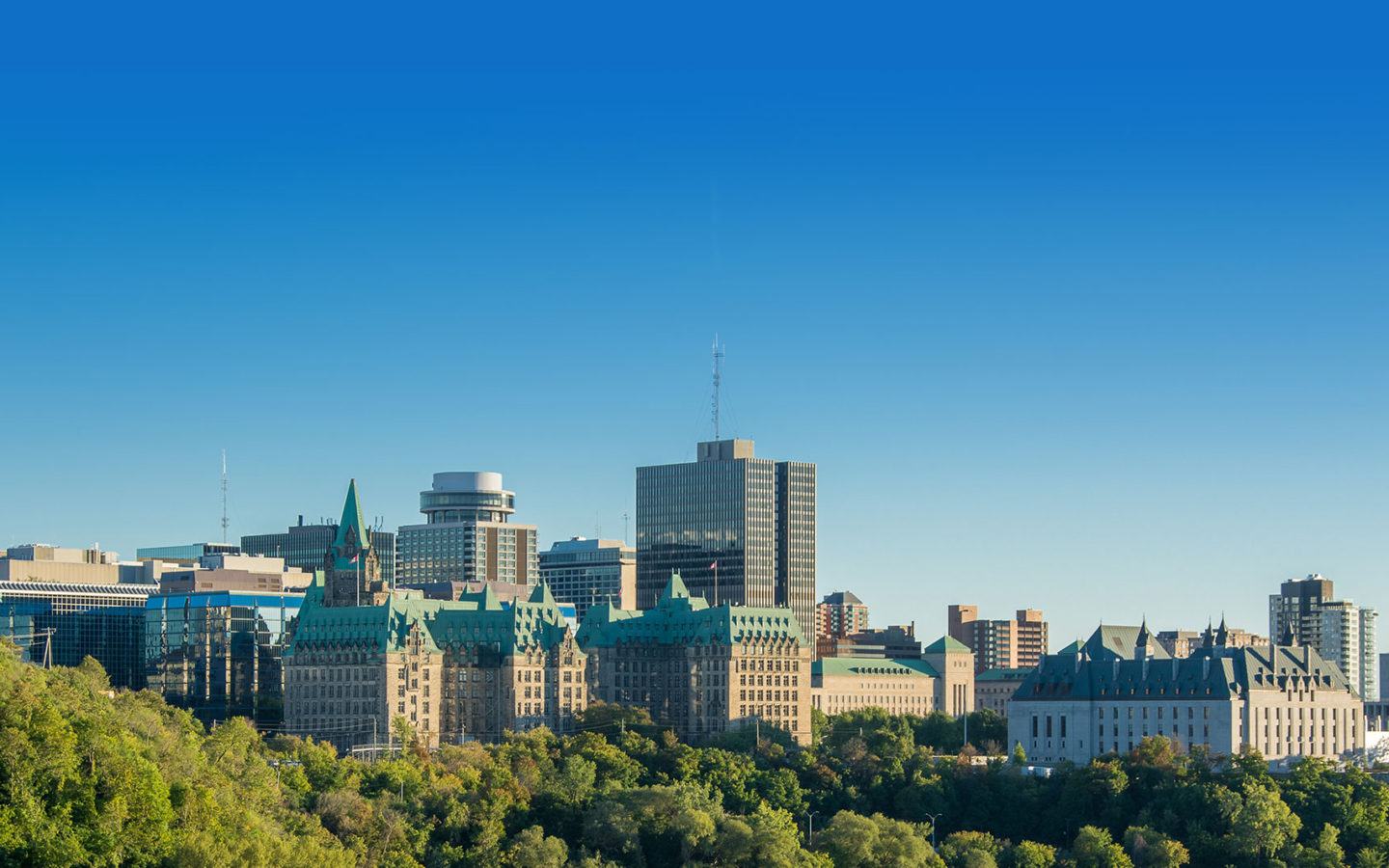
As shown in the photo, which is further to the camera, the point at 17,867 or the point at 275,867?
the point at 275,867

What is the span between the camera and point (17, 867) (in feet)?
515

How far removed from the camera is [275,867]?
179 meters

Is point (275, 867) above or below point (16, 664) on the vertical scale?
below

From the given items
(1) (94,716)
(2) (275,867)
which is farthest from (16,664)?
(2) (275,867)

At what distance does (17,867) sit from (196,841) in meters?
14.8

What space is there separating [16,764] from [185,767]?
3278cm

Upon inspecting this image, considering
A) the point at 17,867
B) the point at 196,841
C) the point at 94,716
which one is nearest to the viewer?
the point at 17,867

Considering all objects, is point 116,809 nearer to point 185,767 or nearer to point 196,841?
point 196,841

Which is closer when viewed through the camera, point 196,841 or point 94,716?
point 196,841

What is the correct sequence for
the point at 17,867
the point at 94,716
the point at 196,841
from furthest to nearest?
1. the point at 94,716
2. the point at 196,841
3. the point at 17,867

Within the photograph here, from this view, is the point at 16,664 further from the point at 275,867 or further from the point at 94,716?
the point at 275,867

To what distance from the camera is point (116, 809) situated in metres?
164

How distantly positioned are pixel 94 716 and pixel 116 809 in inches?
803

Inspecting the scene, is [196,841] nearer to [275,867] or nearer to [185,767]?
[275,867]
